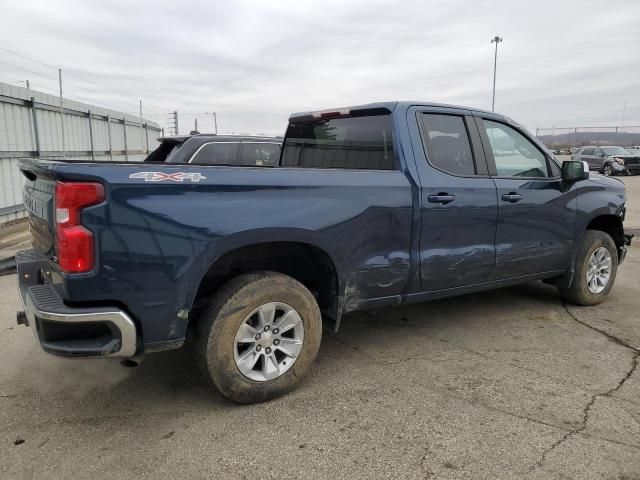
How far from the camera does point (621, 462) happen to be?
101 inches

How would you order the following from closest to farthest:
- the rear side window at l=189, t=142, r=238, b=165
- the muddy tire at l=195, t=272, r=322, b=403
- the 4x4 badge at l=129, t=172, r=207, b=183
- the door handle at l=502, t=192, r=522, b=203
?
the 4x4 badge at l=129, t=172, r=207, b=183
the muddy tire at l=195, t=272, r=322, b=403
the door handle at l=502, t=192, r=522, b=203
the rear side window at l=189, t=142, r=238, b=165

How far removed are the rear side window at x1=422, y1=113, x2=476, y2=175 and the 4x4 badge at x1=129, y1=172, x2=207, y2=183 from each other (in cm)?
184

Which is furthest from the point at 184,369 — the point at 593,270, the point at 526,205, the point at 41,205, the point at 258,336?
the point at 593,270

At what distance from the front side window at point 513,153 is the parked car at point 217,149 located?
10.9ft

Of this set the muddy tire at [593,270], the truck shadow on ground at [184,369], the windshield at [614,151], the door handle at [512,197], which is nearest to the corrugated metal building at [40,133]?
the truck shadow on ground at [184,369]

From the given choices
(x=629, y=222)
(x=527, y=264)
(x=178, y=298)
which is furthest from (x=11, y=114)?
(x=629, y=222)

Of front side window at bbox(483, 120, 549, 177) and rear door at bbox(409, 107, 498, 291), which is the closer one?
rear door at bbox(409, 107, 498, 291)

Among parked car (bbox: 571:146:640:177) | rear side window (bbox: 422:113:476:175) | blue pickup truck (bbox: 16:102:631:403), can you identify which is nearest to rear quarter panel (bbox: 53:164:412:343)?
blue pickup truck (bbox: 16:102:631:403)

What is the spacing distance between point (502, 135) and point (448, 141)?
707 millimetres

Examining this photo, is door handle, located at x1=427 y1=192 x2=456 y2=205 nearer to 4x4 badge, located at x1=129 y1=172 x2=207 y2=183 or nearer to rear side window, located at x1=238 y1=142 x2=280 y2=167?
4x4 badge, located at x1=129 y1=172 x2=207 y2=183

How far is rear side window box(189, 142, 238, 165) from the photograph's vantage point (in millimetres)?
7086

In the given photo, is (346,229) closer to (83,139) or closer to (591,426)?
(591,426)

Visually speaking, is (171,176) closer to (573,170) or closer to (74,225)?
(74,225)

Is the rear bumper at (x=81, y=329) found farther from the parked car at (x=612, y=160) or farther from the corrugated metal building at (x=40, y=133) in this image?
the parked car at (x=612, y=160)
